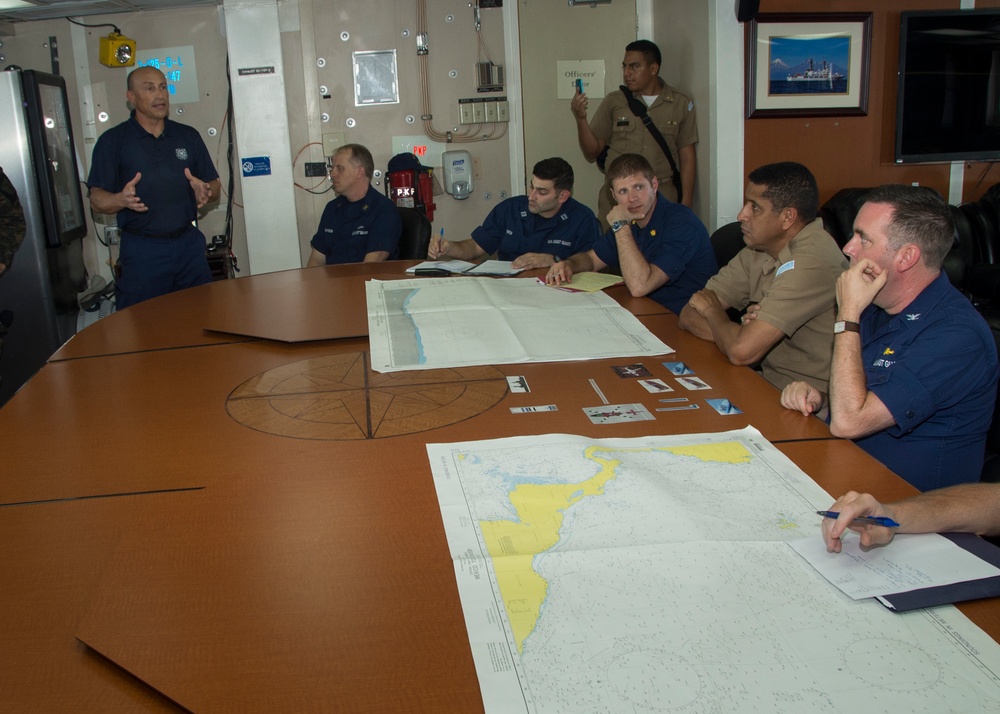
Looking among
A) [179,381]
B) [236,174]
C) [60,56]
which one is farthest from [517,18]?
[179,381]

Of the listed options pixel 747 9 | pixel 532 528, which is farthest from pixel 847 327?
pixel 747 9

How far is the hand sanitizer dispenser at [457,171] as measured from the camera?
18.5ft

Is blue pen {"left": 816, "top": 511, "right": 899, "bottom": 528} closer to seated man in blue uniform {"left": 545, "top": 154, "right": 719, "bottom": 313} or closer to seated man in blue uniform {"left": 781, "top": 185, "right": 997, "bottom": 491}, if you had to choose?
seated man in blue uniform {"left": 781, "top": 185, "right": 997, "bottom": 491}

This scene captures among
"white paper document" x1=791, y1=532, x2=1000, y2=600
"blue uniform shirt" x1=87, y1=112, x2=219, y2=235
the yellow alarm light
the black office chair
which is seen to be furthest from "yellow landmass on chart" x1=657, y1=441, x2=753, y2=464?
the yellow alarm light

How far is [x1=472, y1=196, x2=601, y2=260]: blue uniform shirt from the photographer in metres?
3.86

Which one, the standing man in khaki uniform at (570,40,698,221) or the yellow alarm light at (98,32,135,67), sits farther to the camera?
the yellow alarm light at (98,32,135,67)

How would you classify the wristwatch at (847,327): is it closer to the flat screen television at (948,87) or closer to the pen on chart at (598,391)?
the pen on chart at (598,391)

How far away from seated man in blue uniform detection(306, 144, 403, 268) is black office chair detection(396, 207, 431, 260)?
0.12 feet

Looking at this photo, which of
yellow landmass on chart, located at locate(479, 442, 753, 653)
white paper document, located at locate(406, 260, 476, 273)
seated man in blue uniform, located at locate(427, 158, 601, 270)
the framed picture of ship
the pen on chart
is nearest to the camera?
yellow landmass on chart, located at locate(479, 442, 753, 653)

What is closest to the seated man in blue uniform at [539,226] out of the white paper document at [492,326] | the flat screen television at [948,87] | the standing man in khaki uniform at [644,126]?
the white paper document at [492,326]

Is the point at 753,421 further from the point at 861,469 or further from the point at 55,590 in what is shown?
the point at 55,590

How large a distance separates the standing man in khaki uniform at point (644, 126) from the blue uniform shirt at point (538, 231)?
116 centimetres

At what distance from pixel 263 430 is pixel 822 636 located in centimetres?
111

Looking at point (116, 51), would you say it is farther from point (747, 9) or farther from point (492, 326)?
point (492, 326)
